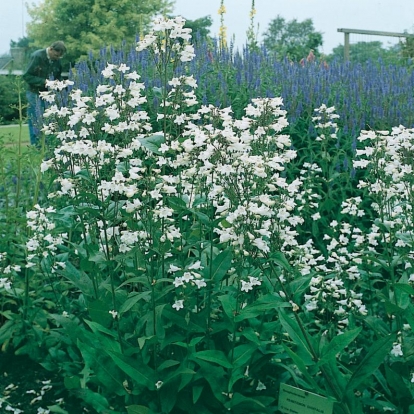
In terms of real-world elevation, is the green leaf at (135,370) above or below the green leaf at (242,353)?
below

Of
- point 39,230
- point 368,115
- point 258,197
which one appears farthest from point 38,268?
point 368,115

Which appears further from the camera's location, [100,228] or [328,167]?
[328,167]

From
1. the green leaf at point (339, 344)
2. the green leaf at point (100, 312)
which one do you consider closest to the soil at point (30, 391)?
the green leaf at point (100, 312)

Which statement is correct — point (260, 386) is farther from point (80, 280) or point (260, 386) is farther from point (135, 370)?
point (80, 280)

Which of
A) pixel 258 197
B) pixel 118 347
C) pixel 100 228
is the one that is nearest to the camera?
pixel 258 197

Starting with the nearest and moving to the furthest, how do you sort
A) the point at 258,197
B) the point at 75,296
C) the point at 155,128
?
the point at 258,197 < the point at 75,296 < the point at 155,128

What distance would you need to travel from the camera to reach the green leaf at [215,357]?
291 centimetres

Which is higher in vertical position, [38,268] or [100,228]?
[100,228]

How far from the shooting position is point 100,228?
12.4ft

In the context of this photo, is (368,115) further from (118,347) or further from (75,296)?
(118,347)

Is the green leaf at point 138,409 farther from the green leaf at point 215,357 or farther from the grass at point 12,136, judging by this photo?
the grass at point 12,136

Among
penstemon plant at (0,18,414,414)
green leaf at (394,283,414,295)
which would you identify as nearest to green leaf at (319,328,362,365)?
penstemon plant at (0,18,414,414)

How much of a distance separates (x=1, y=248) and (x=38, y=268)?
0.44 m

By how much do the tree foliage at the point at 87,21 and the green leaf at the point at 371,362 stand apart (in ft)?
86.8
